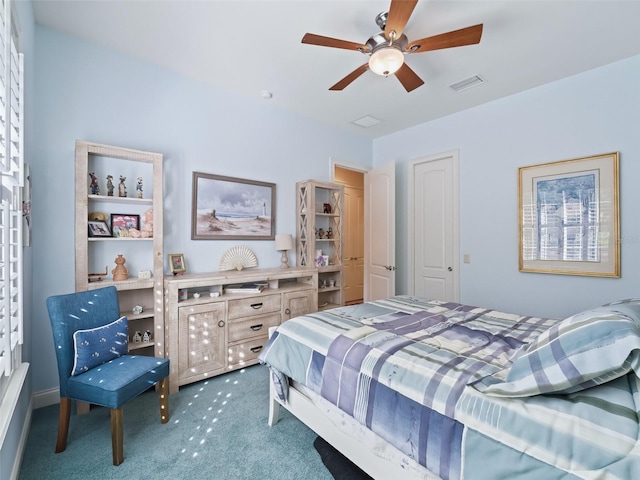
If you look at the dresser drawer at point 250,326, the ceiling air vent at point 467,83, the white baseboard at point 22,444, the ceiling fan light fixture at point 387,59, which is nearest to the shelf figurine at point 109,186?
the dresser drawer at point 250,326

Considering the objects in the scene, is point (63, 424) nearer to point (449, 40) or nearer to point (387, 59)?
point (387, 59)

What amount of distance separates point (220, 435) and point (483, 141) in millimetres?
3813

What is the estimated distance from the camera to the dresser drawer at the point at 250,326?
2865 millimetres

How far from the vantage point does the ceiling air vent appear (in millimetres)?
2934

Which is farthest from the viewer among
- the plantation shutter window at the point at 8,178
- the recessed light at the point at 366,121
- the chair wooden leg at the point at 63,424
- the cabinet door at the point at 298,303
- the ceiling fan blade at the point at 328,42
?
the recessed light at the point at 366,121

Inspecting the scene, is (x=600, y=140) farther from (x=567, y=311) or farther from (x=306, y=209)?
(x=306, y=209)

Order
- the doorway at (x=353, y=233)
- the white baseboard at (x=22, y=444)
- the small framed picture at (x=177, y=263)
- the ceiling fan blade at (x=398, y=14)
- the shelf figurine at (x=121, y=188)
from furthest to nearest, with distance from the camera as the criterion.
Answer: the doorway at (x=353, y=233) → the small framed picture at (x=177, y=263) → the shelf figurine at (x=121, y=188) → the ceiling fan blade at (x=398, y=14) → the white baseboard at (x=22, y=444)

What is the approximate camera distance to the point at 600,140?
2.75m

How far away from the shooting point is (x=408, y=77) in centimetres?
235

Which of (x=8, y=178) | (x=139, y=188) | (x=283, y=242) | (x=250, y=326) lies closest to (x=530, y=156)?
(x=283, y=242)

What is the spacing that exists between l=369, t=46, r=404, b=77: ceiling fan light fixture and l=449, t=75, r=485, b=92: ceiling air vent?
4.26 ft

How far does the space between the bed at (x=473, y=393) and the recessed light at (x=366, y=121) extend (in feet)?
9.37

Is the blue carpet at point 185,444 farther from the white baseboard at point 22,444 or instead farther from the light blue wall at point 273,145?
the light blue wall at point 273,145

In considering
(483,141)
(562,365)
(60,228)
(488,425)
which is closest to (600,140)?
(483,141)
